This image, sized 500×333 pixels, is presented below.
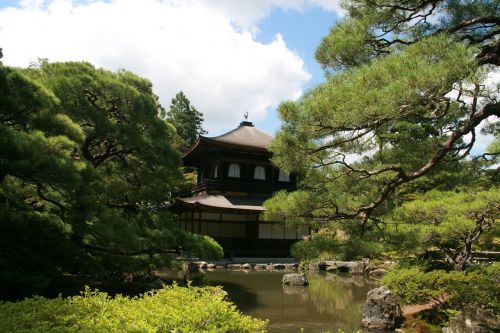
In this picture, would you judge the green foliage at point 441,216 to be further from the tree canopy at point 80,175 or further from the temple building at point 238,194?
the temple building at point 238,194

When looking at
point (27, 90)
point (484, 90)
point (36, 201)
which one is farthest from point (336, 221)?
point (36, 201)

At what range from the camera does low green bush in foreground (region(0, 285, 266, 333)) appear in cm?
295

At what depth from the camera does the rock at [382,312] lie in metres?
7.27

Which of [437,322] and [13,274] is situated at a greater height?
[13,274]

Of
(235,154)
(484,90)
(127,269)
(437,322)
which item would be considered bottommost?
(437,322)

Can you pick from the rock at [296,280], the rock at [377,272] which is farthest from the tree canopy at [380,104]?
the rock at [377,272]

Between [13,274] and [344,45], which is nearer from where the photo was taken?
[344,45]

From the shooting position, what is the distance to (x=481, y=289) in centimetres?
616

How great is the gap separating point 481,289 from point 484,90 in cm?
346

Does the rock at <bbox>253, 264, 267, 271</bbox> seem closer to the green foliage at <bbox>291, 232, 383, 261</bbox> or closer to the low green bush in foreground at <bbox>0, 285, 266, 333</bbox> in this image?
the green foliage at <bbox>291, 232, 383, 261</bbox>

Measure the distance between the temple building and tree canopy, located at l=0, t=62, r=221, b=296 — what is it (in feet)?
28.9

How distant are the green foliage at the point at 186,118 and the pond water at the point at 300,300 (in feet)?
85.6

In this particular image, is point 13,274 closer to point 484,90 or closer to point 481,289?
point 484,90

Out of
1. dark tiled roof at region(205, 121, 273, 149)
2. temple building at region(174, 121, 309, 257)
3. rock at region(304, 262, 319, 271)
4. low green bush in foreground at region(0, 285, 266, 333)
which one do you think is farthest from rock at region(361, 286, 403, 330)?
dark tiled roof at region(205, 121, 273, 149)
